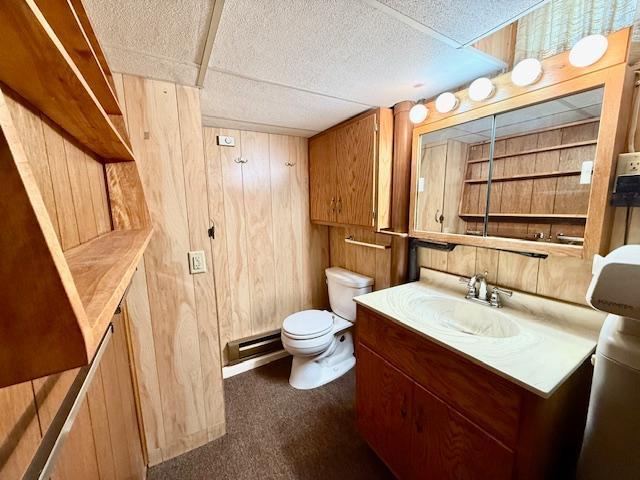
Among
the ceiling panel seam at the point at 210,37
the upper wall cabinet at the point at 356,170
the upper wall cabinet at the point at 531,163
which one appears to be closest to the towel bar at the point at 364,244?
the upper wall cabinet at the point at 356,170

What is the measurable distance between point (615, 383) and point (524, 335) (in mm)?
258

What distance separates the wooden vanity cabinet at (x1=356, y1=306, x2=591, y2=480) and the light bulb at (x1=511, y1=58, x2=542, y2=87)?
3.67ft

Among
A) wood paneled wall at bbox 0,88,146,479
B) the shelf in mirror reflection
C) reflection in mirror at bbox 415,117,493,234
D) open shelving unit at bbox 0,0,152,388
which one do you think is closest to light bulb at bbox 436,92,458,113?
reflection in mirror at bbox 415,117,493,234

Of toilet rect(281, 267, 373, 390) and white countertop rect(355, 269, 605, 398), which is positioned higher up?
white countertop rect(355, 269, 605, 398)

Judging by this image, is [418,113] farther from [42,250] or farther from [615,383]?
[42,250]

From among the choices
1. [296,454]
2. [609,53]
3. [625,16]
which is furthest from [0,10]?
[296,454]

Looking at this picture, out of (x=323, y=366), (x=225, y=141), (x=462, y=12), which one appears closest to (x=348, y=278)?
(x=323, y=366)

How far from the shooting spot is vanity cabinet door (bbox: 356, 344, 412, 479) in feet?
3.85

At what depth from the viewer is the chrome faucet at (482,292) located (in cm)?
129

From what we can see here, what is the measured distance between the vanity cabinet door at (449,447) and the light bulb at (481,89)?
1321mm

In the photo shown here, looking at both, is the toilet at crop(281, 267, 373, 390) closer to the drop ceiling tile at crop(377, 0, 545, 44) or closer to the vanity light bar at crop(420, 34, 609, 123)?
the vanity light bar at crop(420, 34, 609, 123)

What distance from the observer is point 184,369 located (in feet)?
4.71

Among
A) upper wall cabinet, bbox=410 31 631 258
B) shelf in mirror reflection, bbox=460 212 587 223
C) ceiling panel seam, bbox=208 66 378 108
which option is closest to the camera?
upper wall cabinet, bbox=410 31 631 258

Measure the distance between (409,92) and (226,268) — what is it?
5.82ft
